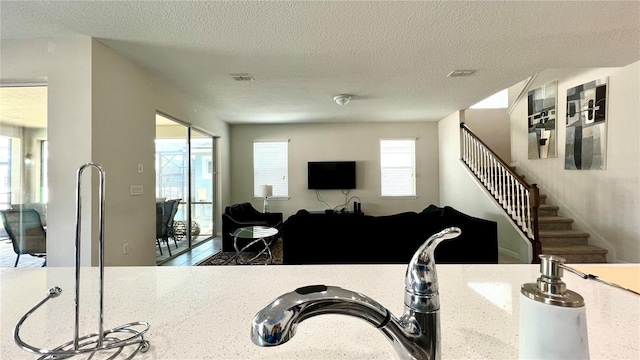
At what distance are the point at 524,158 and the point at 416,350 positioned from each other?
18.8 feet

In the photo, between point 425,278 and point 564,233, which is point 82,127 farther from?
point 564,233

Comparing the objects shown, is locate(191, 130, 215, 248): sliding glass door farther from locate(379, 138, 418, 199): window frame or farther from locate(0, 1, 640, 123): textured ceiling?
locate(379, 138, 418, 199): window frame

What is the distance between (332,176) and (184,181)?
9.87ft

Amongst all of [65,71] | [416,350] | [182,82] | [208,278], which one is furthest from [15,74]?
[416,350]

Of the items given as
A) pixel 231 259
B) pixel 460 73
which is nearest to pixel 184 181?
pixel 231 259

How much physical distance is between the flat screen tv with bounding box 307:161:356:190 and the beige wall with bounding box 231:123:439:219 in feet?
0.50

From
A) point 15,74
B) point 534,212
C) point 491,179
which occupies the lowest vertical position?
point 534,212

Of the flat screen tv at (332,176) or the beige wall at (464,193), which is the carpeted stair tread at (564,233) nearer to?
the beige wall at (464,193)

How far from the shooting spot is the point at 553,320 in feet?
1.19

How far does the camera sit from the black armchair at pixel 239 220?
424 cm

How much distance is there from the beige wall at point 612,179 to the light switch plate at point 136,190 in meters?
5.73

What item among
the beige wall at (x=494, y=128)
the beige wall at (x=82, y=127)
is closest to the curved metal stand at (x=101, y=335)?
the beige wall at (x=82, y=127)

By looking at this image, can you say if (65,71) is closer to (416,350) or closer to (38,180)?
(38,180)

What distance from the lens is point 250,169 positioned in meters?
6.16
